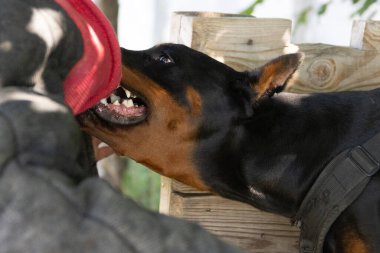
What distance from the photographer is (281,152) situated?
3.05 meters

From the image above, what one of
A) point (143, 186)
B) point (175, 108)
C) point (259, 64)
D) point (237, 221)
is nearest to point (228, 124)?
point (175, 108)

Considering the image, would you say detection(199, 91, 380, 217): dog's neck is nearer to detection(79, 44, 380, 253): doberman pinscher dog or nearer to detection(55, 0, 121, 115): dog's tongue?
detection(79, 44, 380, 253): doberman pinscher dog

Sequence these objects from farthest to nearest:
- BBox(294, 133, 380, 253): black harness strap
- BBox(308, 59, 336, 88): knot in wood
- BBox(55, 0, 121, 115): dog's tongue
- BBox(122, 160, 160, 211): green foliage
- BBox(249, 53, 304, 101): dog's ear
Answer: BBox(122, 160, 160, 211): green foliage → BBox(308, 59, 336, 88): knot in wood → BBox(249, 53, 304, 101): dog's ear → BBox(294, 133, 380, 253): black harness strap → BBox(55, 0, 121, 115): dog's tongue

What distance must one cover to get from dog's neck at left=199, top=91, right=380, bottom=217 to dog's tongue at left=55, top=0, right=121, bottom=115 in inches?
59.6

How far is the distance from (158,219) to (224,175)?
2088 mm

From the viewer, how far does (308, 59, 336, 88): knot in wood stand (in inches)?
131

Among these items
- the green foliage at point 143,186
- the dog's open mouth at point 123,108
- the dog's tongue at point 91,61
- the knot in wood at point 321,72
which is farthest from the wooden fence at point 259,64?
the green foliage at point 143,186

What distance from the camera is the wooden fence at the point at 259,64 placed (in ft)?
10.4

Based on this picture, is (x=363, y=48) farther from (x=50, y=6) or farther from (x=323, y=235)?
(x=50, y=6)

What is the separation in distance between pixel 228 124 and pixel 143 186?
366 cm

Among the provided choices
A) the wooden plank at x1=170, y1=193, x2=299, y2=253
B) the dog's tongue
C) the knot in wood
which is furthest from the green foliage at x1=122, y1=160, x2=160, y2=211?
the dog's tongue

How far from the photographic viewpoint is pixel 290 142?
304 centimetres

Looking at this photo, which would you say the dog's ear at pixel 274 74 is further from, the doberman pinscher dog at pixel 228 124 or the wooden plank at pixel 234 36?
the wooden plank at pixel 234 36

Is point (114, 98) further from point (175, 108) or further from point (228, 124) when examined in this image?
point (228, 124)
